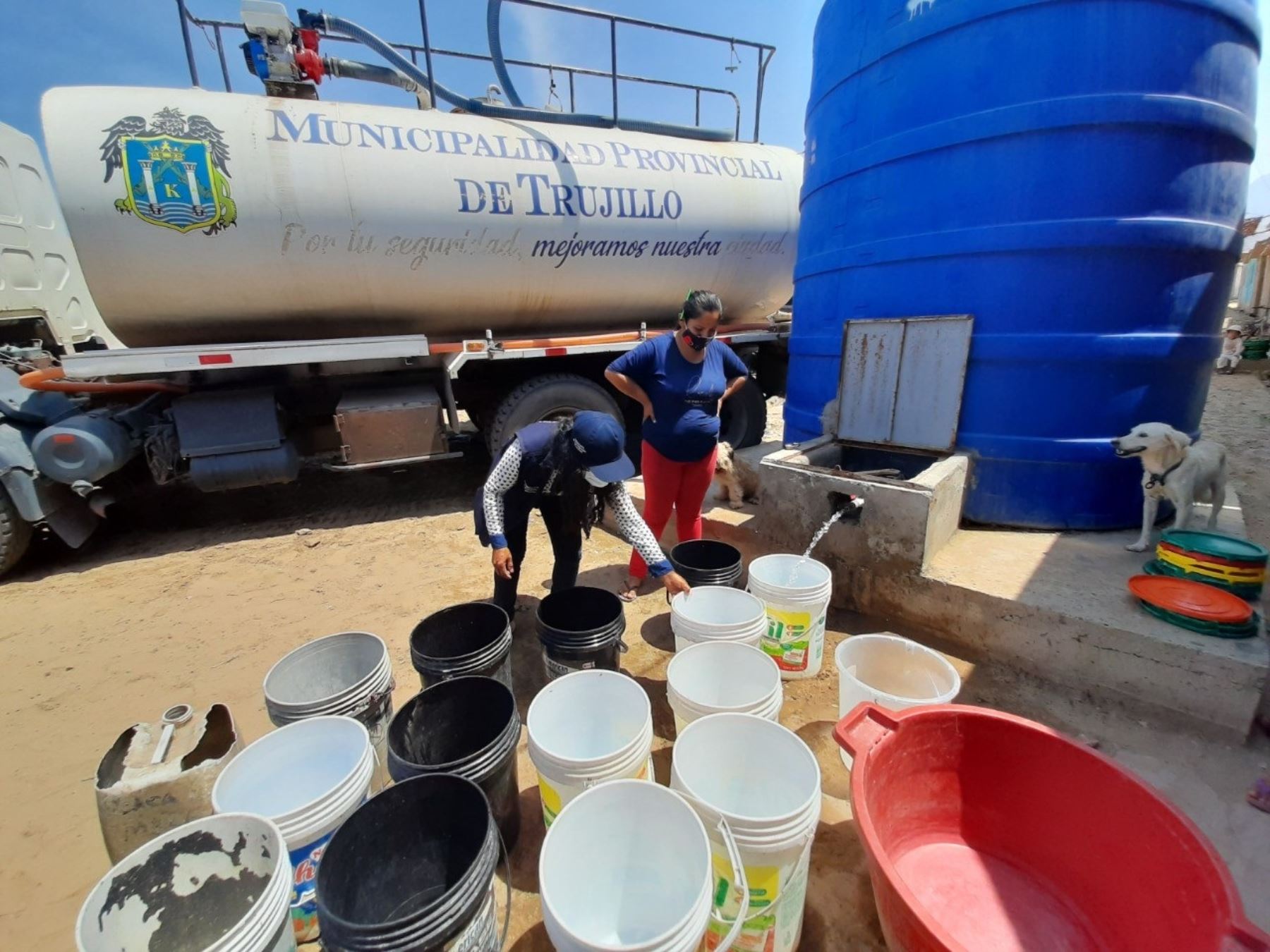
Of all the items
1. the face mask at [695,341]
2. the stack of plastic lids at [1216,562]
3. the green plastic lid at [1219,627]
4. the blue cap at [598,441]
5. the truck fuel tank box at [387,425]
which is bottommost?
the green plastic lid at [1219,627]

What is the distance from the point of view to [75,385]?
4023 millimetres

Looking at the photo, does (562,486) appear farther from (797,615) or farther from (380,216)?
(380,216)

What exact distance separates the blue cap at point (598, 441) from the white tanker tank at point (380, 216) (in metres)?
3.07

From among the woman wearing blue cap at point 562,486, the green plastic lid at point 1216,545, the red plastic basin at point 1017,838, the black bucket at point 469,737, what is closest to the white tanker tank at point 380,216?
the woman wearing blue cap at point 562,486

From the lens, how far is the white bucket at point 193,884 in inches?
47.7

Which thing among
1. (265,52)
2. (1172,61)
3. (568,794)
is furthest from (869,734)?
(265,52)

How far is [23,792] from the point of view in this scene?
2.19 meters

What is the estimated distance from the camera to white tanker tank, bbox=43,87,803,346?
3738 millimetres

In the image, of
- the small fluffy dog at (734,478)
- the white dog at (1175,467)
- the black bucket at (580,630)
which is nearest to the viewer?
the black bucket at (580,630)

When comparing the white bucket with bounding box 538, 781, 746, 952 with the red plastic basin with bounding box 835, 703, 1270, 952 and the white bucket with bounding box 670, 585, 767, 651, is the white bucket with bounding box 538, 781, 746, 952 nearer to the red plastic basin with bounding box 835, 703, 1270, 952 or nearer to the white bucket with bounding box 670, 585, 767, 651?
the red plastic basin with bounding box 835, 703, 1270, 952

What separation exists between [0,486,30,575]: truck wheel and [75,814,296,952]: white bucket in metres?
4.16

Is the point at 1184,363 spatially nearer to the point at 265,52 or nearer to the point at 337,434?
the point at 337,434

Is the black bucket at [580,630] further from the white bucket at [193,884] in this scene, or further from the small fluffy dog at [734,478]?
the small fluffy dog at [734,478]

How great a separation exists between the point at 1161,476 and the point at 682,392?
244 cm
